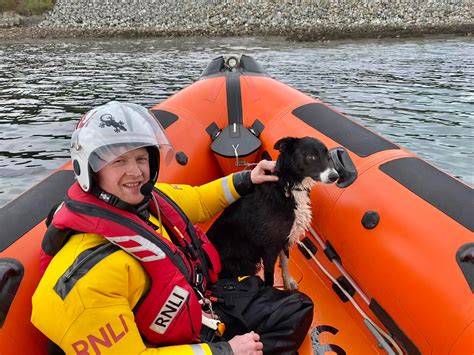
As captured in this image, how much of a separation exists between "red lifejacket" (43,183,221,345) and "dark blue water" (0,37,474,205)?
16.8 ft

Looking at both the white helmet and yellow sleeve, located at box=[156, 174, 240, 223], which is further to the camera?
yellow sleeve, located at box=[156, 174, 240, 223]

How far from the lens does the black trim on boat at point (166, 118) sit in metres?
4.37

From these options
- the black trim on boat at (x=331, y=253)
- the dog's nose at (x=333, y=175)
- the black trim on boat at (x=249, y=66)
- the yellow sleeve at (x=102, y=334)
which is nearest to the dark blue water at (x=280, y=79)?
the black trim on boat at (x=249, y=66)

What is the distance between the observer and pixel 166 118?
174 inches

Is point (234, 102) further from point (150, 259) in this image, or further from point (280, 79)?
point (280, 79)

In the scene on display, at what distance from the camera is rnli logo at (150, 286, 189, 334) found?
6.45 ft

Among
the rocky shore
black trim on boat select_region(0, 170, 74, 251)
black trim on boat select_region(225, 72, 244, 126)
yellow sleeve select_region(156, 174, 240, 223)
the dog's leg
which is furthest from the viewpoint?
the rocky shore

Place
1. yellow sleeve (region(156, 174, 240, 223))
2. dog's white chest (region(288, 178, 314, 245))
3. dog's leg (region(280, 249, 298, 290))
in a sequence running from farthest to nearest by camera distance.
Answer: dog's leg (region(280, 249, 298, 290)), dog's white chest (region(288, 178, 314, 245)), yellow sleeve (region(156, 174, 240, 223))

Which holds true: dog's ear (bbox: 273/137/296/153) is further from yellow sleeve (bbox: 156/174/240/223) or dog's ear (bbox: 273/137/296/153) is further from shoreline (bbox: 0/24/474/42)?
shoreline (bbox: 0/24/474/42)

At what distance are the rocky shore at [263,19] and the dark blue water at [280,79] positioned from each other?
443 cm

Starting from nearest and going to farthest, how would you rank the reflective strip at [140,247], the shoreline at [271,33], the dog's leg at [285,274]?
the reflective strip at [140,247] < the dog's leg at [285,274] < the shoreline at [271,33]

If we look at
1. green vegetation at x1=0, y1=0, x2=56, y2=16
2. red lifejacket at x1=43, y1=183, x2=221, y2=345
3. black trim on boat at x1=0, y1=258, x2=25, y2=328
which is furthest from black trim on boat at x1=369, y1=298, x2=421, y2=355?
green vegetation at x1=0, y1=0, x2=56, y2=16

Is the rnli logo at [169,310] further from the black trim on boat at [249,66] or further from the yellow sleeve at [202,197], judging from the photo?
the black trim on boat at [249,66]

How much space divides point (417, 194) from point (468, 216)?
A: 1.20ft
